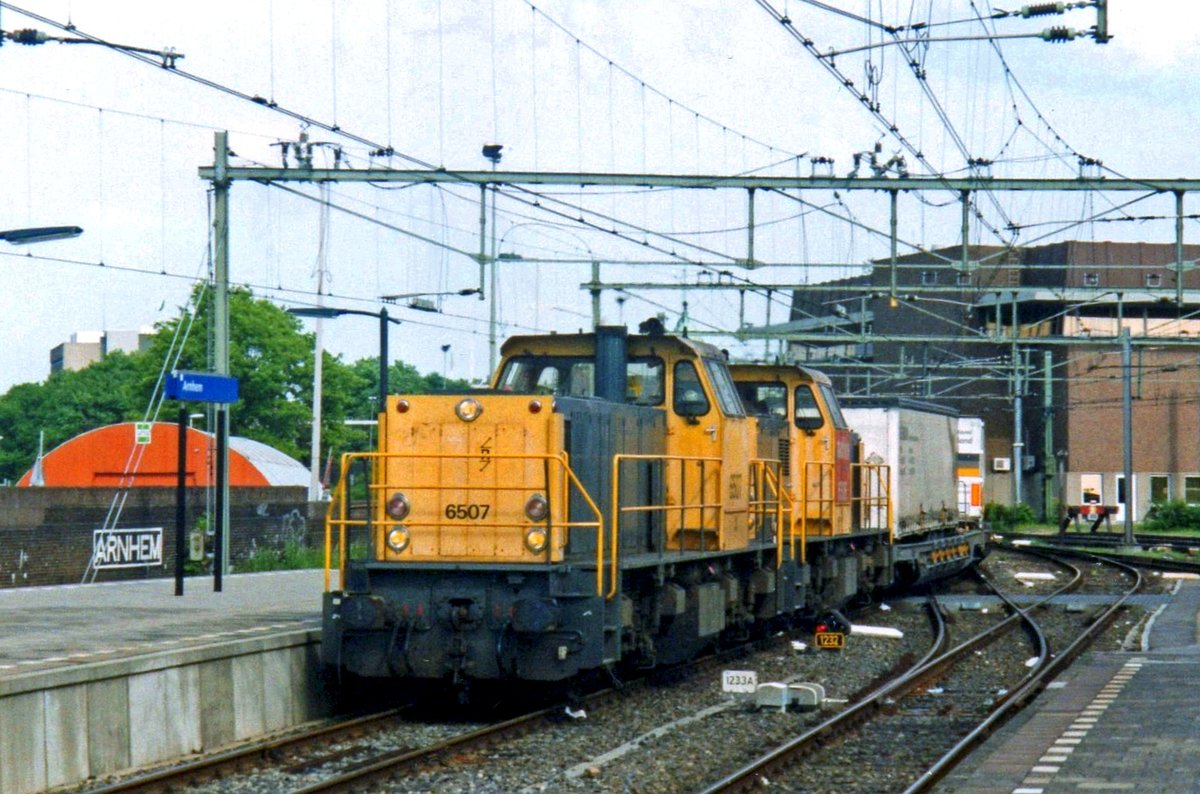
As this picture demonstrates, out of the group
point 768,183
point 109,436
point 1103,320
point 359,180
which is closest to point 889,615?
point 768,183

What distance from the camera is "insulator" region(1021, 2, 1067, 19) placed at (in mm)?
16453

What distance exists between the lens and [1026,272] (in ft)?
245

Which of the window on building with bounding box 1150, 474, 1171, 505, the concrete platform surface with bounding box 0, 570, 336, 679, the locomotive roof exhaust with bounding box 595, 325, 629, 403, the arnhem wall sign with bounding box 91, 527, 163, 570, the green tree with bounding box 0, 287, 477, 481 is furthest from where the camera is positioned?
the green tree with bounding box 0, 287, 477, 481

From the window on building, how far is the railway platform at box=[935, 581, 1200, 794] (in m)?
56.7

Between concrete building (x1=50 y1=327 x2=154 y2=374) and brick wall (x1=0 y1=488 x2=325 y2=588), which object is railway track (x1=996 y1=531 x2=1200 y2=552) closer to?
brick wall (x1=0 y1=488 x2=325 y2=588)

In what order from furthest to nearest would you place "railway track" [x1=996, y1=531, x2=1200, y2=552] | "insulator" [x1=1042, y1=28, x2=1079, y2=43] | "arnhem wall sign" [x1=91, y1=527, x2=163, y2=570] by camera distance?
"railway track" [x1=996, y1=531, x2=1200, y2=552] → "arnhem wall sign" [x1=91, y1=527, x2=163, y2=570] → "insulator" [x1=1042, y1=28, x2=1079, y2=43]

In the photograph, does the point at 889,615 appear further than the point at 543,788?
Yes

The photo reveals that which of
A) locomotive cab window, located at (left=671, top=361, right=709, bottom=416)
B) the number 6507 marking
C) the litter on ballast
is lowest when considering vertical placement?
the litter on ballast

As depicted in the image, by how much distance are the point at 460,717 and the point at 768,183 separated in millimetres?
10809

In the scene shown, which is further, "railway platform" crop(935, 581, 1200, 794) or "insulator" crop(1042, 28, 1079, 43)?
"insulator" crop(1042, 28, 1079, 43)

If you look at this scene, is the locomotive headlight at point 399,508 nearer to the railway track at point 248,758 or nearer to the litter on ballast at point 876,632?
the railway track at point 248,758

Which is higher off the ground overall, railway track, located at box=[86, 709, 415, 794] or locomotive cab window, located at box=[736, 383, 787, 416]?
locomotive cab window, located at box=[736, 383, 787, 416]

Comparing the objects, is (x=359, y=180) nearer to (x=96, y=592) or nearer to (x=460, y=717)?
(x=96, y=592)

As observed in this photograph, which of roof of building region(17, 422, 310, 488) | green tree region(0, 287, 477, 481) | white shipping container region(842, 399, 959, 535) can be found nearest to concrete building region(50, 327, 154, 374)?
green tree region(0, 287, 477, 481)
